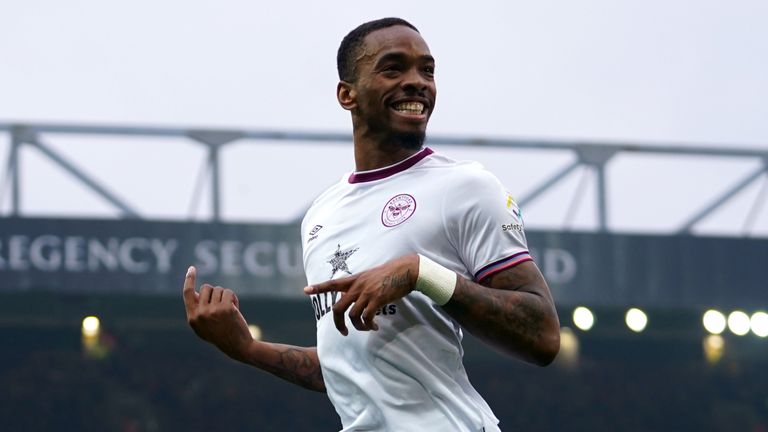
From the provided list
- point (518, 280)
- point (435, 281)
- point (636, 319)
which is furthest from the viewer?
point (636, 319)

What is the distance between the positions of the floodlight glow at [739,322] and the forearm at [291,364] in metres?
16.5

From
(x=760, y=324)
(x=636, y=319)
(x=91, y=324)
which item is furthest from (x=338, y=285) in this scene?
(x=91, y=324)

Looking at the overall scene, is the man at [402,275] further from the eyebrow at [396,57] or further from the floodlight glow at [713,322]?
the floodlight glow at [713,322]

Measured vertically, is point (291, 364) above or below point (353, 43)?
below

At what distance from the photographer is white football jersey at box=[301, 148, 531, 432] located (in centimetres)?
385

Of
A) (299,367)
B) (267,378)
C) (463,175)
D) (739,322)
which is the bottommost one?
(267,378)

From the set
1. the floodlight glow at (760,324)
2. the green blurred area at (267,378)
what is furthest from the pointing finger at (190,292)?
the floodlight glow at (760,324)

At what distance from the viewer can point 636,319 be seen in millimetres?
20719

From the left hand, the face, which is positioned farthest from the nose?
the left hand

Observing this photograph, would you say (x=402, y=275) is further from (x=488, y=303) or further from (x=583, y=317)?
(x=583, y=317)

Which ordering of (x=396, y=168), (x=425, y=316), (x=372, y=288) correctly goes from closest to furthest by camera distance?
(x=372, y=288), (x=425, y=316), (x=396, y=168)

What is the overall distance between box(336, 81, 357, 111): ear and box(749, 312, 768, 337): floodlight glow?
54.1 feet

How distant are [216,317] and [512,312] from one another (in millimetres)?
1056

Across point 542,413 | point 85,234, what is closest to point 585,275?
point 542,413
